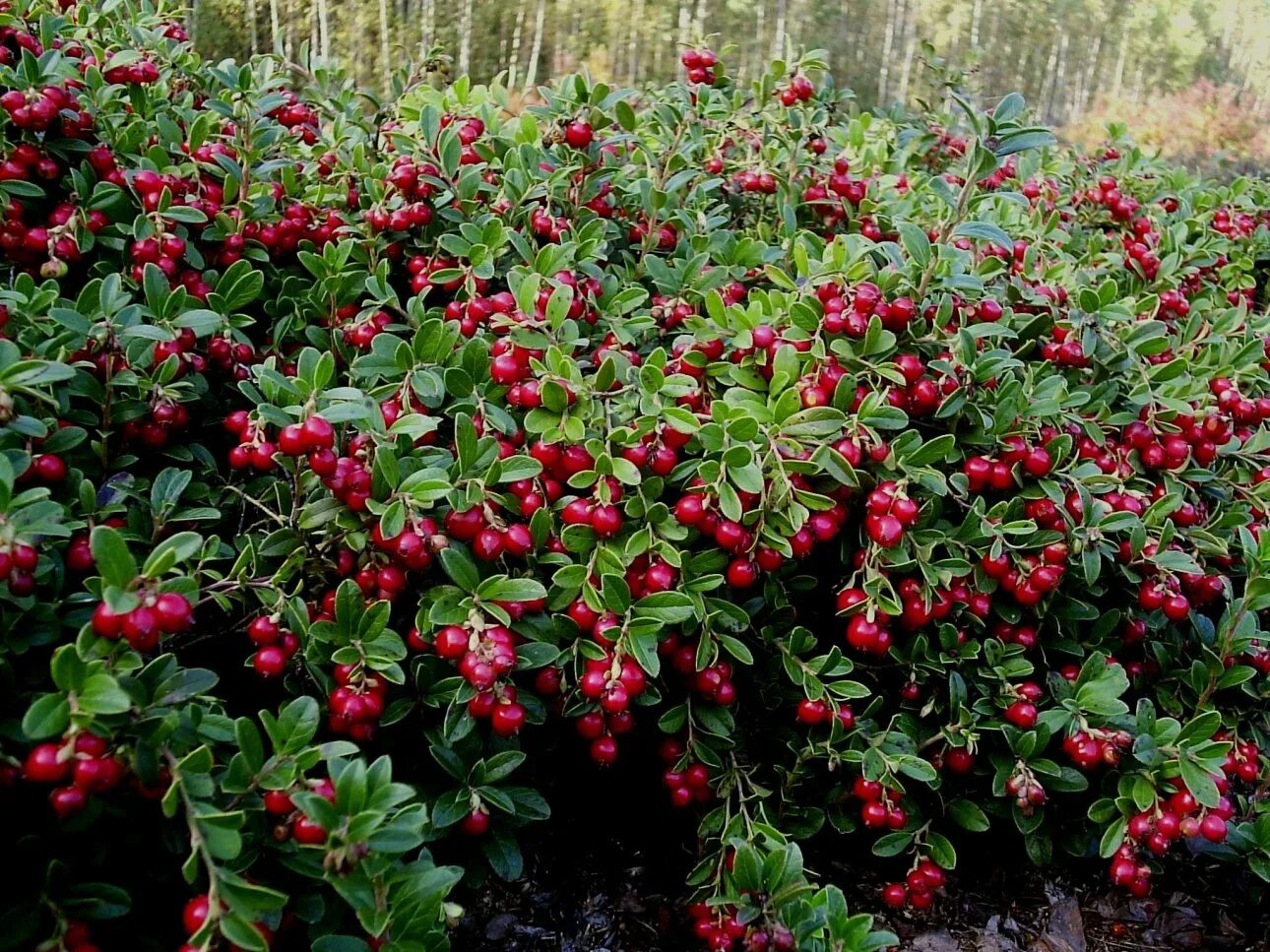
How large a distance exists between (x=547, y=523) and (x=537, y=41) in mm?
15259

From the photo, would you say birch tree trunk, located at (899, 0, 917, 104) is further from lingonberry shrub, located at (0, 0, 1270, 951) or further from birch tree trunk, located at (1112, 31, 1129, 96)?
lingonberry shrub, located at (0, 0, 1270, 951)

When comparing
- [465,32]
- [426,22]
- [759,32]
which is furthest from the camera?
[759,32]

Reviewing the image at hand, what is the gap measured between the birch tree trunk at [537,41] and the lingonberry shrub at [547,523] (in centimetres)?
1289

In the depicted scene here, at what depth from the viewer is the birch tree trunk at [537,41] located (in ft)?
48.2

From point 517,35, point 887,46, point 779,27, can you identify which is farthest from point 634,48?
point 887,46

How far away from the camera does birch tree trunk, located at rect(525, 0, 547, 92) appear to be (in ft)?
48.2

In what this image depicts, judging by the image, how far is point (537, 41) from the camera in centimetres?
1523

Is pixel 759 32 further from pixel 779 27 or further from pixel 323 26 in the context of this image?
pixel 323 26

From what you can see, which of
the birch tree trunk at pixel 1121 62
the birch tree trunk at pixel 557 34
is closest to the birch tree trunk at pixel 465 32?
the birch tree trunk at pixel 557 34

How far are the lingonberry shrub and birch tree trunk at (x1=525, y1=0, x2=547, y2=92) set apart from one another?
12.9 meters

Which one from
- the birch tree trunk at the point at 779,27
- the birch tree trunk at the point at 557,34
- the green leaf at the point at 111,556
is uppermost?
the birch tree trunk at the point at 779,27

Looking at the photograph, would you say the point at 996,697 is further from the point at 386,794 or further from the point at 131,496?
the point at 131,496

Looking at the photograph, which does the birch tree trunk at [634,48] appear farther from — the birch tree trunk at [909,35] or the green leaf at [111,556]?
the green leaf at [111,556]

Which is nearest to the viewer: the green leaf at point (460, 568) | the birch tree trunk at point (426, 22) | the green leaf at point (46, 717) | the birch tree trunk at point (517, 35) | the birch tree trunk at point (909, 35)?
the green leaf at point (46, 717)
